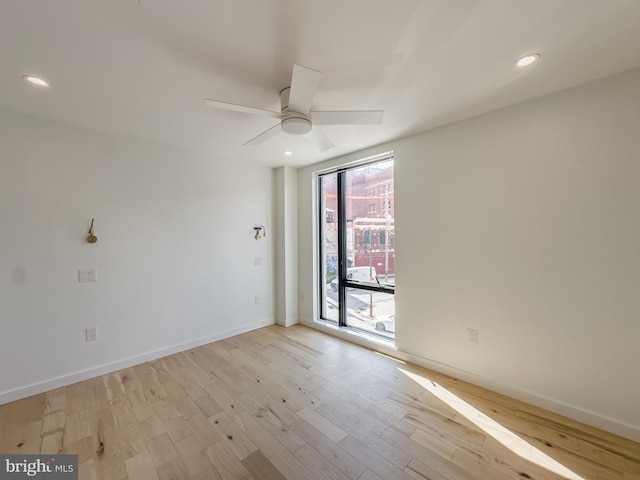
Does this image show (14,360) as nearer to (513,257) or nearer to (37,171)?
(37,171)

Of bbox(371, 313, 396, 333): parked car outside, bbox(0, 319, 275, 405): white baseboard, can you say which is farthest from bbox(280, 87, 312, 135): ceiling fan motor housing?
bbox(0, 319, 275, 405): white baseboard

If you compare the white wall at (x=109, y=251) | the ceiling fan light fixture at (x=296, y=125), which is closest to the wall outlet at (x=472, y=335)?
the ceiling fan light fixture at (x=296, y=125)

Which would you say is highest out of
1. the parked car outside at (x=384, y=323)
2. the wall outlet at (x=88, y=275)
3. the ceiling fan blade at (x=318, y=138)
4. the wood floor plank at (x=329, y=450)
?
the ceiling fan blade at (x=318, y=138)

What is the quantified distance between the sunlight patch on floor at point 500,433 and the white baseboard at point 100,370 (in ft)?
8.26

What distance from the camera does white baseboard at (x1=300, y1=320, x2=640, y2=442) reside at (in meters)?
1.74

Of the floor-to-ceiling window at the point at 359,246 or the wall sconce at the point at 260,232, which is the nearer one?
the floor-to-ceiling window at the point at 359,246

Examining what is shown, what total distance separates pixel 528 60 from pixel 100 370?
4295mm

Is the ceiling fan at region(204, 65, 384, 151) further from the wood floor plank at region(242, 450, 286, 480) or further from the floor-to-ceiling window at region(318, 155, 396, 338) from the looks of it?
the wood floor plank at region(242, 450, 286, 480)

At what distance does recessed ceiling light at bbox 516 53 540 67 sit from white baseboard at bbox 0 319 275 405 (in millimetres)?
3872

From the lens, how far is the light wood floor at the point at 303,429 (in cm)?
152

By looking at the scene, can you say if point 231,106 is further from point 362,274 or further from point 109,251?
point 362,274

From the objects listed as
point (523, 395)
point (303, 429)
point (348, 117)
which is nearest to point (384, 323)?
point (523, 395)

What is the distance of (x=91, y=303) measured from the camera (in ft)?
8.23

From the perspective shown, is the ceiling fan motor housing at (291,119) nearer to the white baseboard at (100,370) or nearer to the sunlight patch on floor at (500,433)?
the sunlight patch on floor at (500,433)
